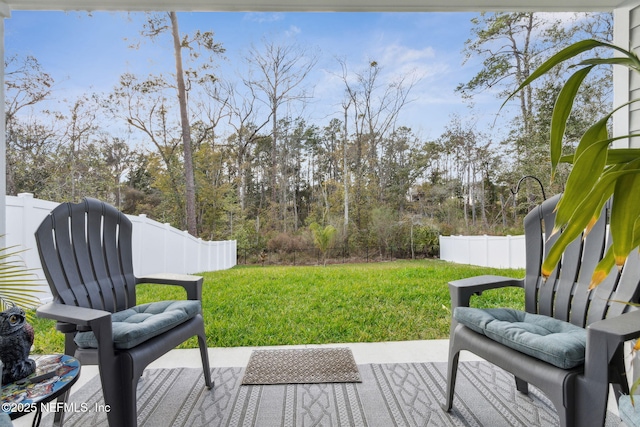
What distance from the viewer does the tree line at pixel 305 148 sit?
3.50 meters

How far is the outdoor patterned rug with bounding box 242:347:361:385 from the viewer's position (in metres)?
2.22

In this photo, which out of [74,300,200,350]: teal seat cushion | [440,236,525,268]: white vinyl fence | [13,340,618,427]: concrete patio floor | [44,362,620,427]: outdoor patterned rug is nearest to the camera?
[74,300,200,350]: teal seat cushion

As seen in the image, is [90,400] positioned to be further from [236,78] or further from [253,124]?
[236,78]

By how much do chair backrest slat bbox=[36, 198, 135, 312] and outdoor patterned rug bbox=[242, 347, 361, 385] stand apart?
0.88 meters

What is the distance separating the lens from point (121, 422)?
1.44 m

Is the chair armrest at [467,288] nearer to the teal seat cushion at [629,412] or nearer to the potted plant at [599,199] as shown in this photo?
the teal seat cushion at [629,412]

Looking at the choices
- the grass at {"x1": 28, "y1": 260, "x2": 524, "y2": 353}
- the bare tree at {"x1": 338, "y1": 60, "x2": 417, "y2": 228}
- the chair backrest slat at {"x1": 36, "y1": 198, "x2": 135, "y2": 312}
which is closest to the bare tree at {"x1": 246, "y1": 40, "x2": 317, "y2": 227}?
the bare tree at {"x1": 338, "y1": 60, "x2": 417, "y2": 228}

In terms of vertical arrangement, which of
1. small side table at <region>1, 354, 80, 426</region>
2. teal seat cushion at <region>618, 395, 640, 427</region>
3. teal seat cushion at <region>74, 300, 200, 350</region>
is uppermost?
teal seat cushion at <region>74, 300, 200, 350</region>

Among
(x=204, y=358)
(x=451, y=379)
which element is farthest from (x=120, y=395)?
(x=451, y=379)

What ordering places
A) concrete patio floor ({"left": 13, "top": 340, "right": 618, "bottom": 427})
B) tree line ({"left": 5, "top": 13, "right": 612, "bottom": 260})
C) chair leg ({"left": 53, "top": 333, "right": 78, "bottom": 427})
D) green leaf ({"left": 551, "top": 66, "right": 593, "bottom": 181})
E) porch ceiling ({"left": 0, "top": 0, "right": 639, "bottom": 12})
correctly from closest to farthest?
green leaf ({"left": 551, "top": 66, "right": 593, "bottom": 181}) → chair leg ({"left": 53, "top": 333, "right": 78, "bottom": 427}) → porch ceiling ({"left": 0, "top": 0, "right": 639, "bottom": 12}) → concrete patio floor ({"left": 13, "top": 340, "right": 618, "bottom": 427}) → tree line ({"left": 5, "top": 13, "right": 612, "bottom": 260})

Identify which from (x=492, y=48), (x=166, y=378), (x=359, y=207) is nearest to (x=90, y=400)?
(x=166, y=378)

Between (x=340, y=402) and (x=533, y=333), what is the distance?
99 cm

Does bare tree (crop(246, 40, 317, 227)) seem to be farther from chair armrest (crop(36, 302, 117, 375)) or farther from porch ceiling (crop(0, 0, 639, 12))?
chair armrest (crop(36, 302, 117, 375))

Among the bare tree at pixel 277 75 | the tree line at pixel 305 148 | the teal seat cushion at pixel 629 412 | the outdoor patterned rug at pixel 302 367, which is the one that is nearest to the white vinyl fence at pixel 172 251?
the tree line at pixel 305 148
